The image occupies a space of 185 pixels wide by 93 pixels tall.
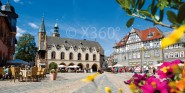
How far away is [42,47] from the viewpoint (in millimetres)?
82312

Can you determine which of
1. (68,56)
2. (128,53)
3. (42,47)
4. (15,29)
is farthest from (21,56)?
(15,29)

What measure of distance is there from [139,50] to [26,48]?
3609 cm

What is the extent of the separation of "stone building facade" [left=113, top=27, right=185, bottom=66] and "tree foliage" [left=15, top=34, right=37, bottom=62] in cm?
2522

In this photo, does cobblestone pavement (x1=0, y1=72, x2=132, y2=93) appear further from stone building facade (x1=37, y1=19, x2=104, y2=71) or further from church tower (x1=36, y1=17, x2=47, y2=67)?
stone building facade (x1=37, y1=19, x2=104, y2=71)

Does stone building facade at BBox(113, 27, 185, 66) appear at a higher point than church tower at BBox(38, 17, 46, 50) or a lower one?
lower

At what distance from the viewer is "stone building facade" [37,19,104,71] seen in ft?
261

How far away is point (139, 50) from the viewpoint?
65.9 meters

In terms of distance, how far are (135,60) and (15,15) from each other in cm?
3550

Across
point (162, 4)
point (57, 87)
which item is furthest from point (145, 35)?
point (162, 4)

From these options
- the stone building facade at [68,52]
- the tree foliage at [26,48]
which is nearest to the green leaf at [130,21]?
the stone building facade at [68,52]

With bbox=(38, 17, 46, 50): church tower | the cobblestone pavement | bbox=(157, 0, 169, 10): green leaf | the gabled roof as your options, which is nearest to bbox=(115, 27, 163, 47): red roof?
the gabled roof

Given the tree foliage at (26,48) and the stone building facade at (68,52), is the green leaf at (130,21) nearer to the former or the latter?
the stone building facade at (68,52)

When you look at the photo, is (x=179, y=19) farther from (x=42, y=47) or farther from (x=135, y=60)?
(x=42, y=47)

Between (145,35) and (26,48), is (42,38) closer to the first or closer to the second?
(26,48)
